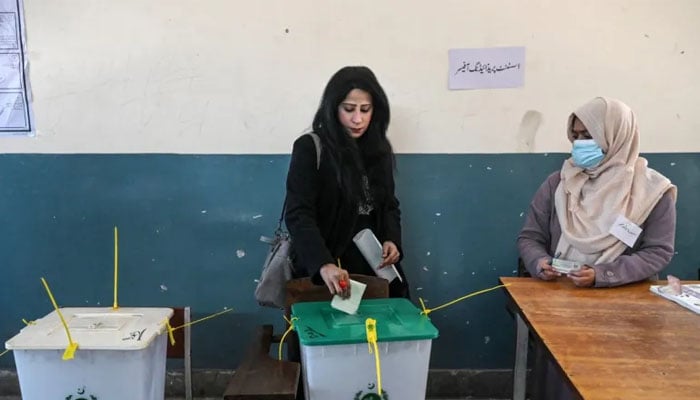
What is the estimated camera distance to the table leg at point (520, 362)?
4.86ft

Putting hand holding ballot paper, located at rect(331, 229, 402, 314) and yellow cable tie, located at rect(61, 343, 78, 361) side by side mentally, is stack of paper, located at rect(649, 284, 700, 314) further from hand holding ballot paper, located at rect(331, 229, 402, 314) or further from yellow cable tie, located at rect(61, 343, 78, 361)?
yellow cable tie, located at rect(61, 343, 78, 361)

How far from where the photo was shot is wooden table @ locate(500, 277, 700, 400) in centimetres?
88

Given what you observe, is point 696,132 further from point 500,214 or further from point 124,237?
A: point 124,237

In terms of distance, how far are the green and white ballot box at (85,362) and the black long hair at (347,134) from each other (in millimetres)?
699

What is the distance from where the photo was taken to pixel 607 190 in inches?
59.7

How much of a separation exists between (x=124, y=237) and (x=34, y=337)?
2.69 feet

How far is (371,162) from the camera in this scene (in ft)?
5.30

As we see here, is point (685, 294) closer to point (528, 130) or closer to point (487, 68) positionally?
point (528, 130)

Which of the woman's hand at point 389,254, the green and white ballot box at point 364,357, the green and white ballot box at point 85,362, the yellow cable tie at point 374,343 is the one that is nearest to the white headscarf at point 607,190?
the woman's hand at point 389,254

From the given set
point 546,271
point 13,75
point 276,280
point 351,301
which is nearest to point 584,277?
point 546,271

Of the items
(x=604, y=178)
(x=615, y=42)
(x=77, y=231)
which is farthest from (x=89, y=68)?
(x=615, y=42)

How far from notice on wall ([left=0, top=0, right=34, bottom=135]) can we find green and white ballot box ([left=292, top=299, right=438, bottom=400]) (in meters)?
1.51

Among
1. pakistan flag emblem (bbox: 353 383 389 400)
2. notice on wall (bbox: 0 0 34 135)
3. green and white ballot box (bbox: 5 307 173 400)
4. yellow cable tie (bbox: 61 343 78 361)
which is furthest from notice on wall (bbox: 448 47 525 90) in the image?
notice on wall (bbox: 0 0 34 135)

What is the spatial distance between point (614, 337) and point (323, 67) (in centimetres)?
134
